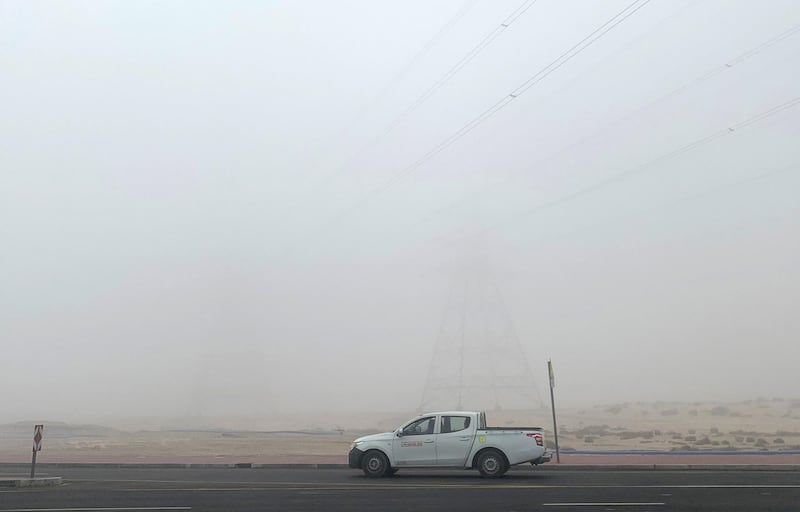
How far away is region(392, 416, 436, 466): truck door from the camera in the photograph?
18609 millimetres

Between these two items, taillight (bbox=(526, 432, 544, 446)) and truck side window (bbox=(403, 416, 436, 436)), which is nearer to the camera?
taillight (bbox=(526, 432, 544, 446))

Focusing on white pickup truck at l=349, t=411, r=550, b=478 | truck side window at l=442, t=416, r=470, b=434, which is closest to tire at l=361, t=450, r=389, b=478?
white pickup truck at l=349, t=411, r=550, b=478

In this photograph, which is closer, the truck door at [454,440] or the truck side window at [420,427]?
the truck door at [454,440]

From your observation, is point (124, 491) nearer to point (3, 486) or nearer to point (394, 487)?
point (3, 486)

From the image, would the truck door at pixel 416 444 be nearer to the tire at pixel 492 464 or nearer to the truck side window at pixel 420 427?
the truck side window at pixel 420 427

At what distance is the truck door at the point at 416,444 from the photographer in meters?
18.6

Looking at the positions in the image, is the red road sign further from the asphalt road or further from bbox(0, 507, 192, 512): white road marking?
bbox(0, 507, 192, 512): white road marking

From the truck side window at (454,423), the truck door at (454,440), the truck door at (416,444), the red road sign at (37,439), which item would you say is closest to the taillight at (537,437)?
the truck door at (454,440)

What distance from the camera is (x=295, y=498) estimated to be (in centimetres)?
1365

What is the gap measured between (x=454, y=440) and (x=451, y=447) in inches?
7.7

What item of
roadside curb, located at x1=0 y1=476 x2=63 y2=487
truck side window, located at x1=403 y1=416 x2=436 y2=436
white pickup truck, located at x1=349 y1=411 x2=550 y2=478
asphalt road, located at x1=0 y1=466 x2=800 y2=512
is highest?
truck side window, located at x1=403 y1=416 x2=436 y2=436

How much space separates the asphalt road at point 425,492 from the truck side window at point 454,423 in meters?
1.22

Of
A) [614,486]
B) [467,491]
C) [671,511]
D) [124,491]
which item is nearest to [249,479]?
[124,491]

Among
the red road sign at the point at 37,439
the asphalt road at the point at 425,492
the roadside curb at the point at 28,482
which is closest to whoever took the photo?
the asphalt road at the point at 425,492
